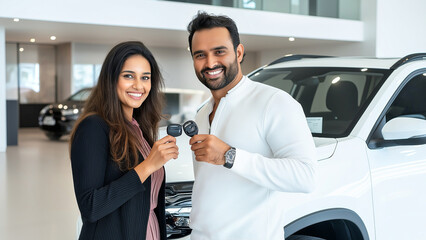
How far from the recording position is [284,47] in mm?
20609

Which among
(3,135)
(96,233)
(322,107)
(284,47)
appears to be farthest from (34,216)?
(284,47)

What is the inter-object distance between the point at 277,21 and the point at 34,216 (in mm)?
10990

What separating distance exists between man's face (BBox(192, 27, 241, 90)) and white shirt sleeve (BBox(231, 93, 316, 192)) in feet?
0.76

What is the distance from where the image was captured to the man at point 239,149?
189 cm

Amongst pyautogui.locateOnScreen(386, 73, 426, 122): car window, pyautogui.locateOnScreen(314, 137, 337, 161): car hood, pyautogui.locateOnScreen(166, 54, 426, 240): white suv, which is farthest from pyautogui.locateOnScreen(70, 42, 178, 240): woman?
pyautogui.locateOnScreen(386, 73, 426, 122): car window

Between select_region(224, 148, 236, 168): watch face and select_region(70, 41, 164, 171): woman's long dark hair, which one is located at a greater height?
select_region(70, 41, 164, 171): woman's long dark hair

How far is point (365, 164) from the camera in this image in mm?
2730

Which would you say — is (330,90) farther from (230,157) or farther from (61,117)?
(61,117)

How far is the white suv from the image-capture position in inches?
101

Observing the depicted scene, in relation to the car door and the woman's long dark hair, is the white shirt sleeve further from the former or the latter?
the car door

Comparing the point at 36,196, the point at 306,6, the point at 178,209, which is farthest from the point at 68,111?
the point at 178,209

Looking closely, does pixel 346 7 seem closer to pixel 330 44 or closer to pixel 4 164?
pixel 330 44

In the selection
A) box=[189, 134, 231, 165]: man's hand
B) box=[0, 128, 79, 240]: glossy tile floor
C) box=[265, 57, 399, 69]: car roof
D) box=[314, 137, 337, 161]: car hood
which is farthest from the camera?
box=[0, 128, 79, 240]: glossy tile floor

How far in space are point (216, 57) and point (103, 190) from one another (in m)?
0.68
